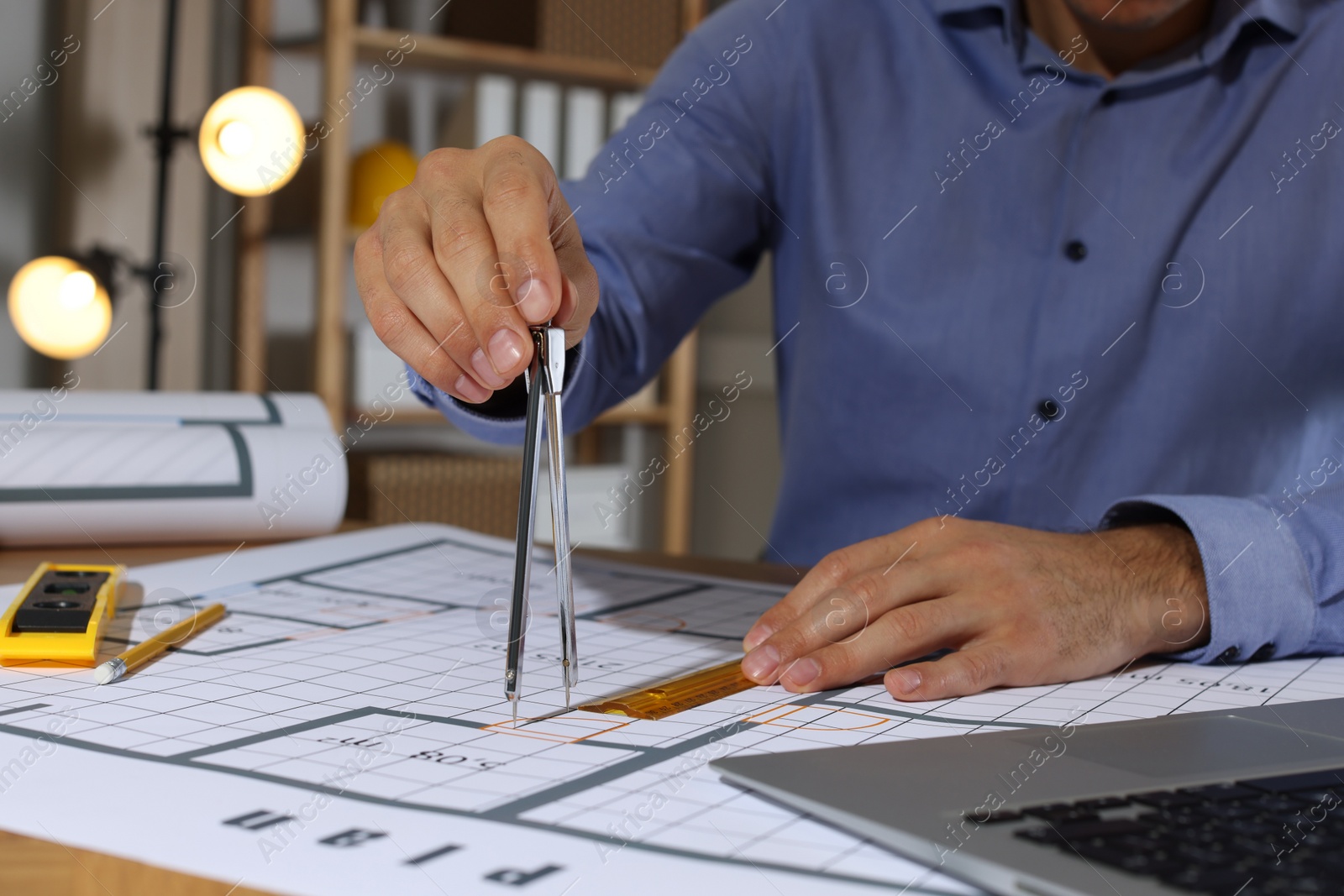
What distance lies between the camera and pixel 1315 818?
373mm

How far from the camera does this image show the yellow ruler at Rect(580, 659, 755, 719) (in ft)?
1.73

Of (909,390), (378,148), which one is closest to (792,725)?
(909,390)

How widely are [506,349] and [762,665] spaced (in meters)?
0.21

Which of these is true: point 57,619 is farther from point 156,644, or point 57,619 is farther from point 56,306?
point 56,306

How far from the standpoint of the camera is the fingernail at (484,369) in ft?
1.92

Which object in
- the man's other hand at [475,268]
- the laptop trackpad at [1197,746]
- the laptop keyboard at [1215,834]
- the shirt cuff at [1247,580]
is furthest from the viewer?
the shirt cuff at [1247,580]

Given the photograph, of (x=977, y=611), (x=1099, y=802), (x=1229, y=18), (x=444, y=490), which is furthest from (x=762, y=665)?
(x=444, y=490)

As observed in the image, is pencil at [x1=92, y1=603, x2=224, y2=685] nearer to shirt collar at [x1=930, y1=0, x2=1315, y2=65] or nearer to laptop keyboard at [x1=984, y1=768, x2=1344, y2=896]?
laptop keyboard at [x1=984, y1=768, x2=1344, y2=896]

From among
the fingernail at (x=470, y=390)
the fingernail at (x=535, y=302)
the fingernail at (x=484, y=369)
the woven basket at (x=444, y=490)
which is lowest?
the woven basket at (x=444, y=490)

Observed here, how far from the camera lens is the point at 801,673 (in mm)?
574

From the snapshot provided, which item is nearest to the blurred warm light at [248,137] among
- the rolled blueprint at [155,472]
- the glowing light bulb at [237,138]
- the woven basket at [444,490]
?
the glowing light bulb at [237,138]

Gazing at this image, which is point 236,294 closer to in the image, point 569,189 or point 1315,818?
point 569,189

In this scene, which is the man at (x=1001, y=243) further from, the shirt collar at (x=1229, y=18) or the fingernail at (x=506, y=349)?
the fingernail at (x=506, y=349)

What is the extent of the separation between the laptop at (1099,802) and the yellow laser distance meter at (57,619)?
364 millimetres
